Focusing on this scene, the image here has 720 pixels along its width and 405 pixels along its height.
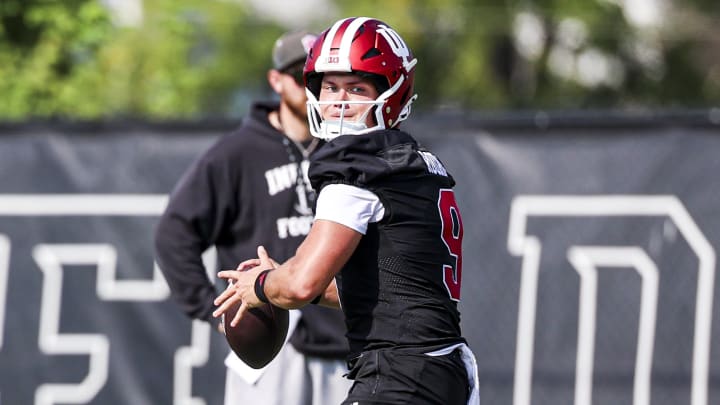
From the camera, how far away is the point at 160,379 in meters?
6.53

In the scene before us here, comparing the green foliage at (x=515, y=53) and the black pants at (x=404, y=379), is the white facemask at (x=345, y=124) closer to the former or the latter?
the black pants at (x=404, y=379)

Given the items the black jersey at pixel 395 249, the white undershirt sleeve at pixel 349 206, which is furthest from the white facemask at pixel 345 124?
the white undershirt sleeve at pixel 349 206

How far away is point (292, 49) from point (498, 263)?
1.74 m

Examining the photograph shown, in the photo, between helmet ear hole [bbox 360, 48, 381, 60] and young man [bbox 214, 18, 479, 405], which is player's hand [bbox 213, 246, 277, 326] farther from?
helmet ear hole [bbox 360, 48, 381, 60]

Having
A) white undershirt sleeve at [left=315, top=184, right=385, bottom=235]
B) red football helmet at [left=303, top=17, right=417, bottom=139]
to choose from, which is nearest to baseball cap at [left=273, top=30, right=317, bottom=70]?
red football helmet at [left=303, top=17, right=417, bottom=139]

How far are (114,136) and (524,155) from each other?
2.33 meters

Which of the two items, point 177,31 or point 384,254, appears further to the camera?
point 177,31

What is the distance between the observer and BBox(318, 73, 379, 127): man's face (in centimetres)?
390

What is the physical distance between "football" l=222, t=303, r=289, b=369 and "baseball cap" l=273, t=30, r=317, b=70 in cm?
163

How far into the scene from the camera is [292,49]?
17.9 feet

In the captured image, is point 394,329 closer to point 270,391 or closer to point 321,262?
point 321,262

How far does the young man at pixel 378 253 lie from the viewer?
3.66 meters

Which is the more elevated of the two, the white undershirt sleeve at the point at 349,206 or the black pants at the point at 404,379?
the white undershirt sleeve at the point at 349,206

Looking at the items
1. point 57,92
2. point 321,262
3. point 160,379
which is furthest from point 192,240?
point 57,92
